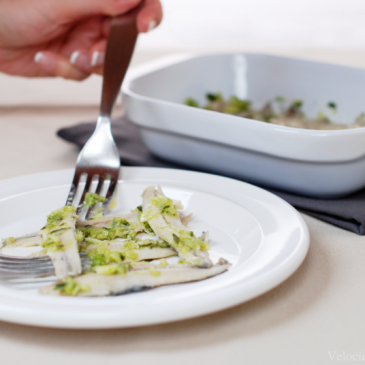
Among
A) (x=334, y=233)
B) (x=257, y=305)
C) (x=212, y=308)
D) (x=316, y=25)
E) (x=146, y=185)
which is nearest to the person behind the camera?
(x=212, y=308)

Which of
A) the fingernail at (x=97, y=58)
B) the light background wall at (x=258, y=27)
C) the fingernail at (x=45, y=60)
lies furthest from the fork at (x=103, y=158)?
the light background wall at (x=258, y=27)

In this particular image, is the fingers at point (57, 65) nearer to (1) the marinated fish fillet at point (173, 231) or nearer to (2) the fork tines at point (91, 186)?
(2) the fork tines at point (91, 186)

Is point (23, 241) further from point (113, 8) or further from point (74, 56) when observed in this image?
point (74, 56)

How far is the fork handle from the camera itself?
3.81 feet

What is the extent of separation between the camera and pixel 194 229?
888 mm

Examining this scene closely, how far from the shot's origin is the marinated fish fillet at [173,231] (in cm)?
72

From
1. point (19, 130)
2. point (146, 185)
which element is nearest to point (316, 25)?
point (19, 130)

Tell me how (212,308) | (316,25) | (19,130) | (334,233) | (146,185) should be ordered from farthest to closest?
(316,25)
(19,130)
(146,185)
(334,233)
(212,308)

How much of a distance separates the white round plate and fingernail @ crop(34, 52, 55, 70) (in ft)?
2.40

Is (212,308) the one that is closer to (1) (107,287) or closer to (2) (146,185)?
(1) (107,287)

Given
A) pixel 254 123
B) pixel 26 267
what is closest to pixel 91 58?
pixel 254 123

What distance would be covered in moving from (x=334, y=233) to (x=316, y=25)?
104 inches

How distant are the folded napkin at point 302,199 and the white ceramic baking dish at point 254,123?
0.03 meters

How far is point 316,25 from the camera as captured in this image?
10.4 ft
